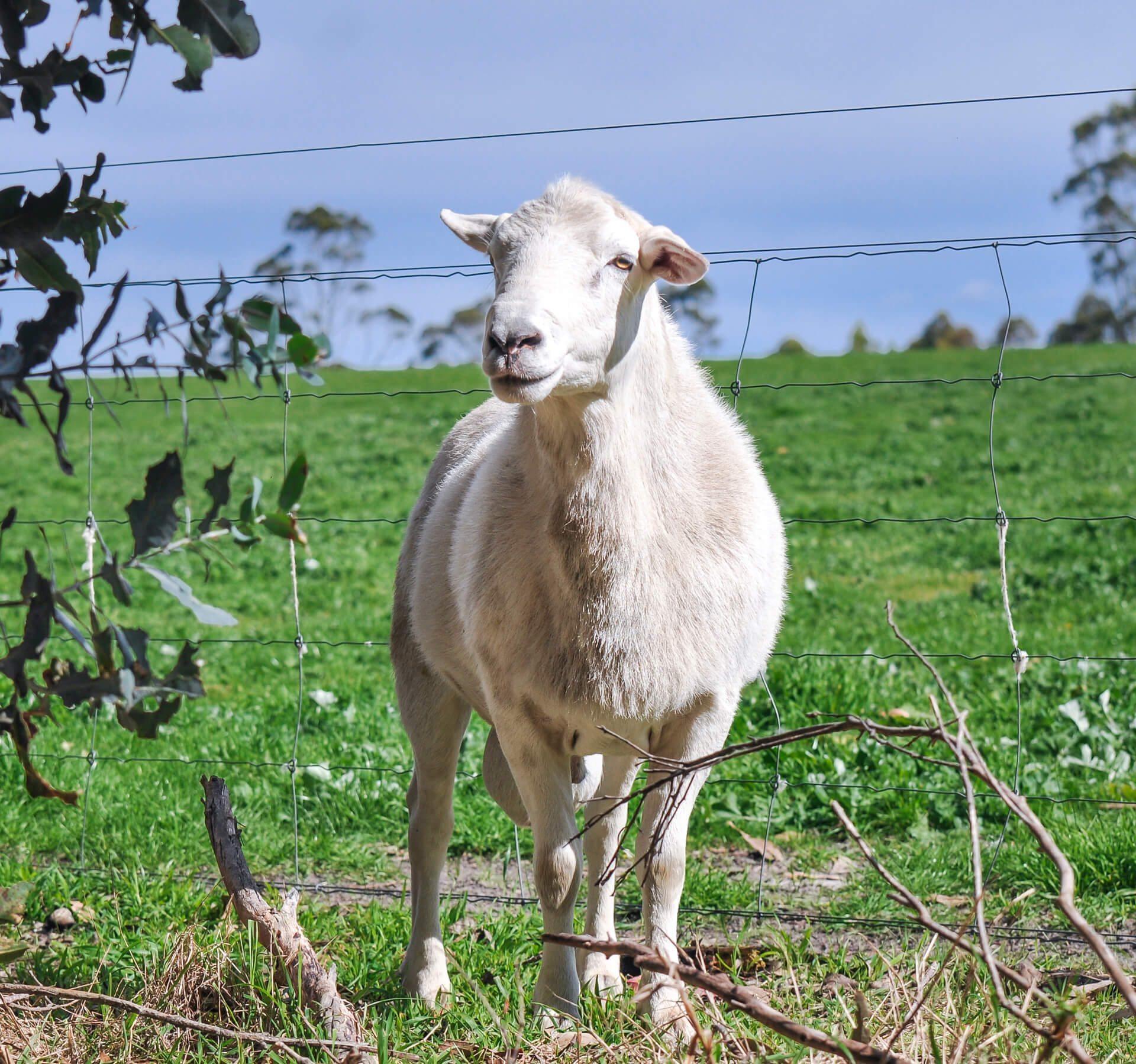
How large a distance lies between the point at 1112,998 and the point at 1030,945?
22.4 inches

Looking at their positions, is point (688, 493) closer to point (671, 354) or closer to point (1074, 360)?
point (671, 354)

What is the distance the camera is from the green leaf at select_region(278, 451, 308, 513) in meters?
1.79

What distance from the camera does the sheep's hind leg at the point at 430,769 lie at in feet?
11.7

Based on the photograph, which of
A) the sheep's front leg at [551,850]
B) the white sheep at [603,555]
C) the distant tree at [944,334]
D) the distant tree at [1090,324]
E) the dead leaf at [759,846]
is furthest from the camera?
the distant tree at [944,334]

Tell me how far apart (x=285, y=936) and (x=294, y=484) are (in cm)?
151

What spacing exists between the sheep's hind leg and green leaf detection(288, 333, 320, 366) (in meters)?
1.95

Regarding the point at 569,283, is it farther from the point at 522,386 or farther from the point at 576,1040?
the point at 576,1040

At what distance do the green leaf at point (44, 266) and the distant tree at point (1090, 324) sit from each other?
54323 millimetres

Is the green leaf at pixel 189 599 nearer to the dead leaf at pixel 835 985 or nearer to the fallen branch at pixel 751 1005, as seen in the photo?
the fallen branch at pixel 751 1005

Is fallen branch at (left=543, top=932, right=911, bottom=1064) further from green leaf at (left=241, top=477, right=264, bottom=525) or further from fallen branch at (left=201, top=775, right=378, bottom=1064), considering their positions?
green leaf at (left=241, top=477, right=264, bottom=525)

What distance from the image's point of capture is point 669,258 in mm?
3016

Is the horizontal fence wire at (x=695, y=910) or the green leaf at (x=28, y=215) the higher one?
the green leaf at (x=28, y=215)

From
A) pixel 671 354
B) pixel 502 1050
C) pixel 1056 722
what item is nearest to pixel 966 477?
pixel 1056 722

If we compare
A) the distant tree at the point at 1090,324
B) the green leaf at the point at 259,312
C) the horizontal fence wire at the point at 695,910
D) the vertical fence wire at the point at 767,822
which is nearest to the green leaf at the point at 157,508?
the green leaf at the point at 259,312
